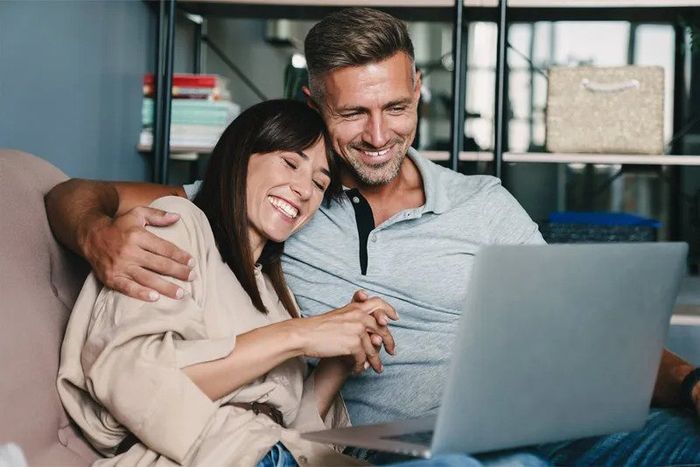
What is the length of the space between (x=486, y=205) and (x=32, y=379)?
1003 millimetres

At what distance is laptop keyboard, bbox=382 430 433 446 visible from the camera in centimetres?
114

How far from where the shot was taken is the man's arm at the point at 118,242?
1.39m

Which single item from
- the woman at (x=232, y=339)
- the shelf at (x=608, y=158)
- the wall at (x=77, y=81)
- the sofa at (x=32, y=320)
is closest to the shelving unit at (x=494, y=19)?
the shelf at (x=608, y=158)

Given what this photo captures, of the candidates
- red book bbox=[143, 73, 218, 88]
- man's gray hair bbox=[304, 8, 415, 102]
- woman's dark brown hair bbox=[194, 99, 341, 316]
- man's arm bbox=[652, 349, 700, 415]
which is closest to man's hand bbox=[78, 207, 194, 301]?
woman's dark brown hair bbox=[194, 99, 341, 316]

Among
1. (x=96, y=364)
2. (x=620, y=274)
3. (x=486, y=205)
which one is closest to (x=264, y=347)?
(x=96, y=364)

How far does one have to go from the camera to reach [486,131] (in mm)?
3879

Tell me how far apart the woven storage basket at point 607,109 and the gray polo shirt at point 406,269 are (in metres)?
1.23

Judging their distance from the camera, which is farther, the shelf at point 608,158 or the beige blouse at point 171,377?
the shelf at point 608,158

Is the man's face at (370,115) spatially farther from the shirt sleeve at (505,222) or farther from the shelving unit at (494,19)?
the shelving unit at (494,19)

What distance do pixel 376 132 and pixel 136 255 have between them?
712 millimetres

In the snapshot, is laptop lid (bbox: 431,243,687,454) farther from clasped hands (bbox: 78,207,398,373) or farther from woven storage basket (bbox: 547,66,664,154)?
woven storage basket (bbox: 547,66,664,154)

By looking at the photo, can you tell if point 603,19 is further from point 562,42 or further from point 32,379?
point 32,379

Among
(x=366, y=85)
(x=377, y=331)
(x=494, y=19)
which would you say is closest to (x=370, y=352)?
(x=377, y=331)

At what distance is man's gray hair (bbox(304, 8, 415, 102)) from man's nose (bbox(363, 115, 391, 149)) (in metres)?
0.12
